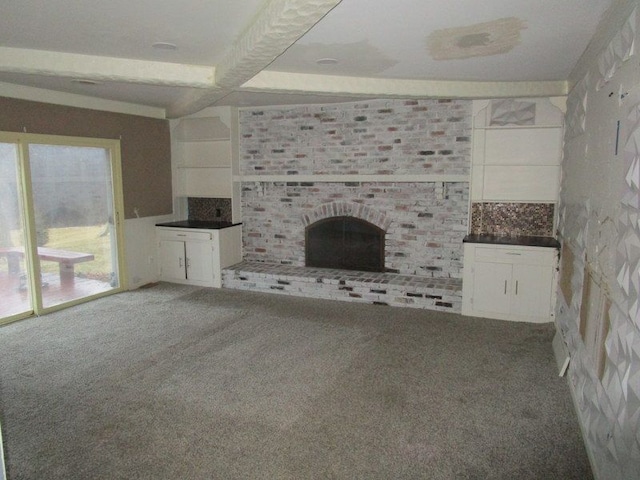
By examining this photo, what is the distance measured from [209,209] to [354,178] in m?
2.22

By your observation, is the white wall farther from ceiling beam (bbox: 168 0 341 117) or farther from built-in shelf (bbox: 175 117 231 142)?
built-in shelf (bbox: 175 117 231 142)

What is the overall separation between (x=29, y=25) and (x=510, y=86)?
3974mm

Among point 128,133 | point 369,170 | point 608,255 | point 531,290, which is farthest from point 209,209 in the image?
point 608,255

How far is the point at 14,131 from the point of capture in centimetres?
438

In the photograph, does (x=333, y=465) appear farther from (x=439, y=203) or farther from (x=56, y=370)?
(x=439, y=203)

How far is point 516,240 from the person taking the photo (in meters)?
4.63

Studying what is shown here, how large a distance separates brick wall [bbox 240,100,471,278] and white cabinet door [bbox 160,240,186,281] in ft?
3.13

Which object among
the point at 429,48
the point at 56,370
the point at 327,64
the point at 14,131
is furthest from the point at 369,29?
the point at 14,131

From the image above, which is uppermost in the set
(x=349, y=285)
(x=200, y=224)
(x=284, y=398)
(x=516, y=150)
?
(x=516, y=150)

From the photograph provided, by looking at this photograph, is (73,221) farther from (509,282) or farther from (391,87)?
(509,282)

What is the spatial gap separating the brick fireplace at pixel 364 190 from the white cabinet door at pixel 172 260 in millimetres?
701

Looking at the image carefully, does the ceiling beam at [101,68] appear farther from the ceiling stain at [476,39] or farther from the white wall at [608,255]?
the white wall at [608,255]

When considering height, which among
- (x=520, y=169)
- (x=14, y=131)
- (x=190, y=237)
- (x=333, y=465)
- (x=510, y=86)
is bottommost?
(x=333, y=465)

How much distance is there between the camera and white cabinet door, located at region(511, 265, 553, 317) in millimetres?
4359
